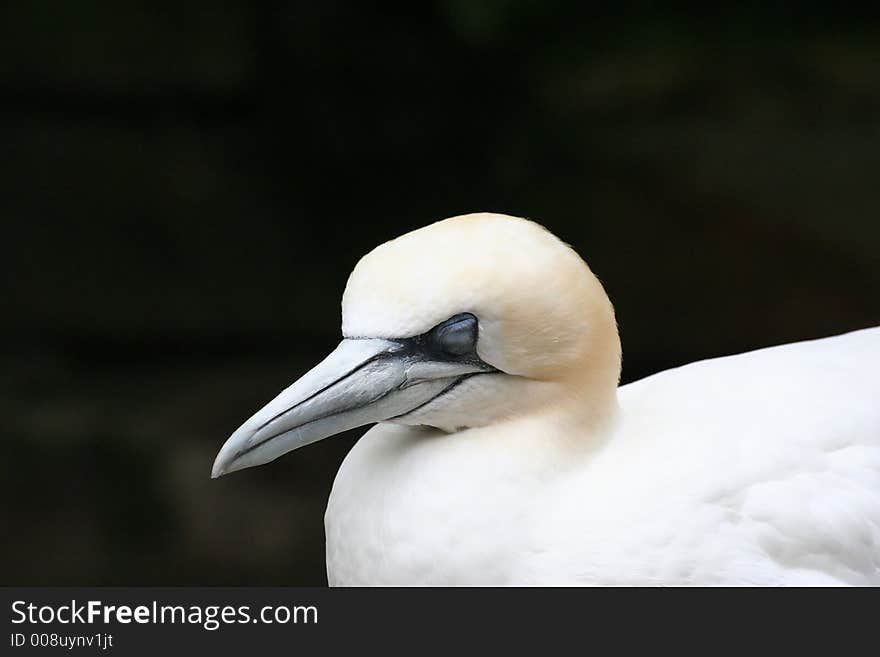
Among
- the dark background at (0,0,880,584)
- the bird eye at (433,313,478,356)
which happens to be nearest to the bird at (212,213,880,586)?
the bird eye at (433,313,478,356)

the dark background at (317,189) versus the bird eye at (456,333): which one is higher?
the dark background at (317,189)

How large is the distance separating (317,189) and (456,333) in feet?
10.9

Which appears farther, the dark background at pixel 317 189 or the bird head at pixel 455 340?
the dark background at pixel 317 189

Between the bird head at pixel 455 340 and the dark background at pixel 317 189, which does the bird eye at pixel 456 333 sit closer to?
the bird head at pixel 455 340

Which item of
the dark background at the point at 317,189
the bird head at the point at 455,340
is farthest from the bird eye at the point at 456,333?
the dark background at the point at 317,189

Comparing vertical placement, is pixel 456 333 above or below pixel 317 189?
below

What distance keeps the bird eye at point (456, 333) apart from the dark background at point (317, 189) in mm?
2793

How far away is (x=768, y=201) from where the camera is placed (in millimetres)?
5609

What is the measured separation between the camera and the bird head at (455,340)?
2.50 metres

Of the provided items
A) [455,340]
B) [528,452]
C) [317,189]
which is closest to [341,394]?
[455,340]

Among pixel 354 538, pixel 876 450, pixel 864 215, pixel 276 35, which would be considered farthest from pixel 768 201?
pixel 354 538

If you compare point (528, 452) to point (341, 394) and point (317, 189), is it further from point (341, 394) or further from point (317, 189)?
point (317, 189)

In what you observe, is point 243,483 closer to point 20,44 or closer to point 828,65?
point 20,44

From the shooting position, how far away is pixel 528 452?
2.65 m
